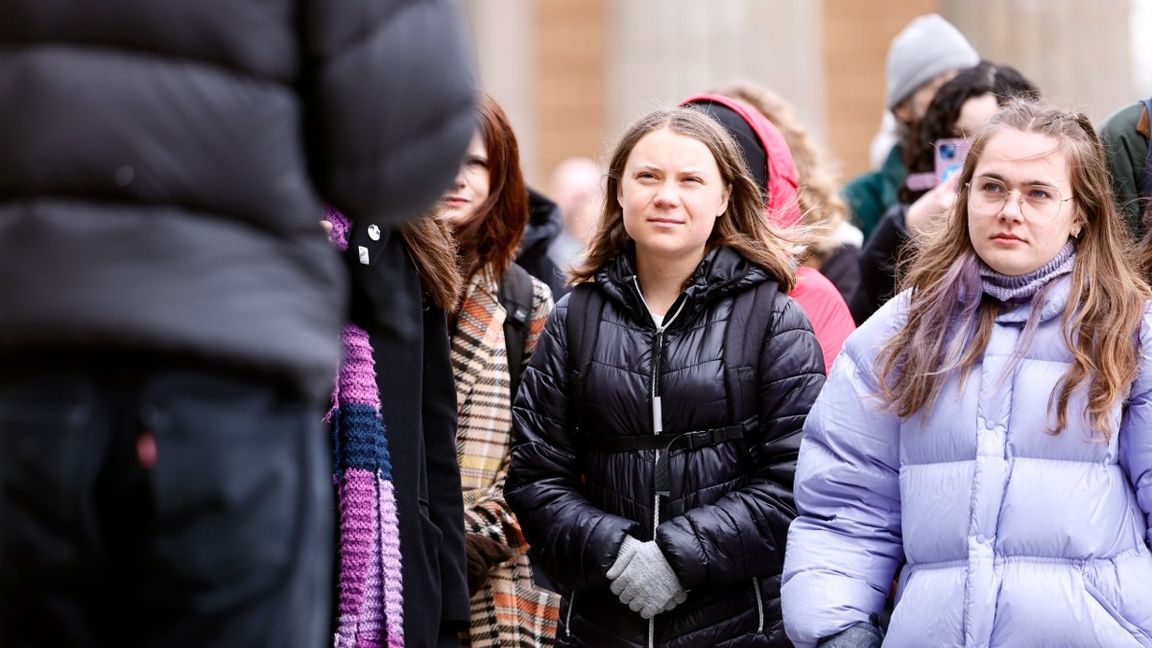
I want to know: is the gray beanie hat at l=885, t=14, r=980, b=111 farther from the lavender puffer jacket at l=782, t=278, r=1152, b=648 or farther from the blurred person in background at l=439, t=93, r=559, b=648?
the lavender puffer jacket at l=782, t=278, r=1152, b=648

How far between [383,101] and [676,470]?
6.38ft

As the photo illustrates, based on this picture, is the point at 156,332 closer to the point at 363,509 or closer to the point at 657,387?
the point at 363,509

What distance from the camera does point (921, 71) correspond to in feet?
22.4

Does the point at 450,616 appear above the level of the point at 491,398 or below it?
below

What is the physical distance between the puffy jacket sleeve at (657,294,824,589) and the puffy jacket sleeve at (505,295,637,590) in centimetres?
15

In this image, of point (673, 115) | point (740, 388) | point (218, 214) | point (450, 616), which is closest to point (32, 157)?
point (218, 214)

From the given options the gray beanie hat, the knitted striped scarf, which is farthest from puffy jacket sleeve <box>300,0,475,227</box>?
the gray beanie hat

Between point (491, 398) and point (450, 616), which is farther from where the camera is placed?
point (491, 398)

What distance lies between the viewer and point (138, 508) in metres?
2.53

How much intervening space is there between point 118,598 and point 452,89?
84 cm

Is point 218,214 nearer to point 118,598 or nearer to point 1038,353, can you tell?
point 118,598

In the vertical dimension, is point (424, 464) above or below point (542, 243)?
below

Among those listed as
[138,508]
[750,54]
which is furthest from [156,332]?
[750,54]

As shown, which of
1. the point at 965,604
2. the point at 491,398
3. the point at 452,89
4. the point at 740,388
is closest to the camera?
the point at 452,89
